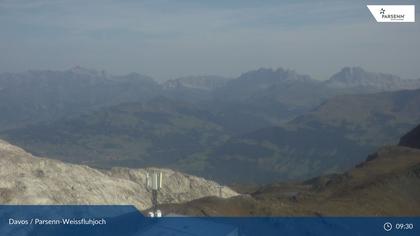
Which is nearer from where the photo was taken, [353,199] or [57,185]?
[57,185]

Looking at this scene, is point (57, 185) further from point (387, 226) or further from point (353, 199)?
point (387, 226)

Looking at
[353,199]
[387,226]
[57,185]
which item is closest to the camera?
[387,226]

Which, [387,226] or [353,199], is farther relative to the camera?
[353,199]

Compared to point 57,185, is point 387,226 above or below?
below

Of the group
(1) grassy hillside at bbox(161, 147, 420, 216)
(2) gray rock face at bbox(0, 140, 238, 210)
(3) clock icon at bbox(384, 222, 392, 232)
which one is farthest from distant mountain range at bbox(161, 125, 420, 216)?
(2) gray rock face at bbox(0, 140, 238, 210)

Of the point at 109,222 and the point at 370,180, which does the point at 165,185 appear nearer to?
the point at 370,180

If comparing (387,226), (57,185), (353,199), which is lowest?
(387,226)

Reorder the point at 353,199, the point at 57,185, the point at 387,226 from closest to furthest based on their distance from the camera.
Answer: the point at 387,226 → the point at 57,185 → the point at 353,199

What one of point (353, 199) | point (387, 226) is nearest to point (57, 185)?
point (353, 199)

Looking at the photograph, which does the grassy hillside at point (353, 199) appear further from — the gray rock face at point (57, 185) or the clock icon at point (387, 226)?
the gray rock face at point (57, 185)

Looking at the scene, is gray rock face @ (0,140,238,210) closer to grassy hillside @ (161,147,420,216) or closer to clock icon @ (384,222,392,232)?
grassy hillside @ (161,147,420,216)

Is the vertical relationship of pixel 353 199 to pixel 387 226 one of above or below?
above
